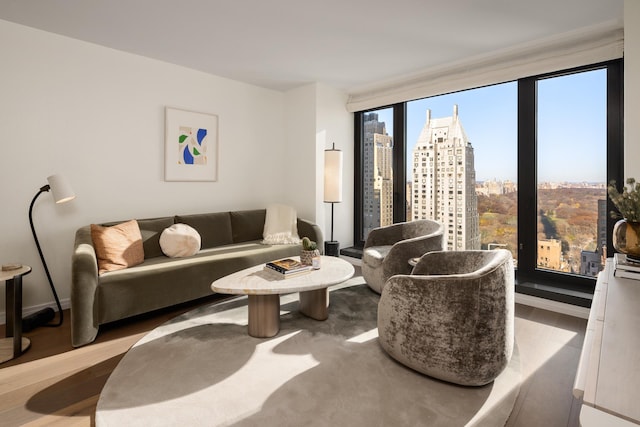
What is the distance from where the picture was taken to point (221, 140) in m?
4.55

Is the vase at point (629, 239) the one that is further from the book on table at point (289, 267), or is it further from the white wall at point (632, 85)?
the book on table at point (289, 267)

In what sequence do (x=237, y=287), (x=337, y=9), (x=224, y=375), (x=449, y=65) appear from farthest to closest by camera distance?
(x=449, y=65)
(x=337, y=9)
(x=237, y=287)
(x=224, y=375)

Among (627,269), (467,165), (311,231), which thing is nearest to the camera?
(627,269)

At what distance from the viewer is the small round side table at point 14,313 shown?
241 centimetres

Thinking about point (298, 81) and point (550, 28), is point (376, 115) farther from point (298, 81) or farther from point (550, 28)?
point (550, 28)

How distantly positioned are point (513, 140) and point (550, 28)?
1.06 m

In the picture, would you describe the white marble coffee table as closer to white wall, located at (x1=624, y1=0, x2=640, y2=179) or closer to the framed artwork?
the framed artwork

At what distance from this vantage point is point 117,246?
10.2 feet

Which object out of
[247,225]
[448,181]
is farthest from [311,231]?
[448,181]

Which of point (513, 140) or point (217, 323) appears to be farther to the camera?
point (513, 140)

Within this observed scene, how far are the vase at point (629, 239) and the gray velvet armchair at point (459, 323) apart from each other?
61 cm

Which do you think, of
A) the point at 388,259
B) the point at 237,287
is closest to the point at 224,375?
the point at 237,287

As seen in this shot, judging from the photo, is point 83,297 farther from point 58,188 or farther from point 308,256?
point 308,256

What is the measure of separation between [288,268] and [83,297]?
1.50 metres
